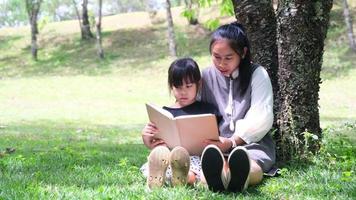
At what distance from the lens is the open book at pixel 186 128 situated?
13.0 ft

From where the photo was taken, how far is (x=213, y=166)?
3697mm

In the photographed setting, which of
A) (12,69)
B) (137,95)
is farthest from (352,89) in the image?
(12,69)

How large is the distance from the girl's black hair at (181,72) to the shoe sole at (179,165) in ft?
2.39

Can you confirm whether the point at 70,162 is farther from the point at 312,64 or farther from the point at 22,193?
the point at 312,64

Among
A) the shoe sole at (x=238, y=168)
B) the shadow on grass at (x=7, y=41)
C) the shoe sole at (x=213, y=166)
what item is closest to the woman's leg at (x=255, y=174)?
the shoe sole at (x=238, y=168)

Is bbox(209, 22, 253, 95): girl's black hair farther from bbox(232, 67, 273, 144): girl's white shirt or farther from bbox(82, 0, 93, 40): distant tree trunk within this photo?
bbox(82, 0, 93, 40): distant tree trunk

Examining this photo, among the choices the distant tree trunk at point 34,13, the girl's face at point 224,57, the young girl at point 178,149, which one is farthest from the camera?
the distant tree trunk at point 34,13

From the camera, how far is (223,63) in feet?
14.0

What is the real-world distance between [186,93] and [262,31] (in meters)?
1.34

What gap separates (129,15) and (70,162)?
33.1 m

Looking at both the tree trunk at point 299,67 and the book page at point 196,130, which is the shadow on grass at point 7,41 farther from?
the book page at point 196,130

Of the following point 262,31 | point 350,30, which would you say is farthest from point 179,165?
point 350,30

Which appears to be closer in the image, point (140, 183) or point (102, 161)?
point (140, 183)

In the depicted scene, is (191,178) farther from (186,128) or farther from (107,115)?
(107,115)
